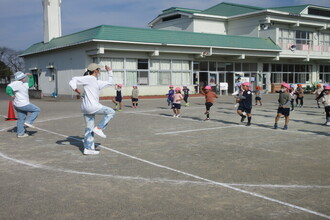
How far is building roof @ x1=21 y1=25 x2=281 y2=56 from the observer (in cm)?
2792

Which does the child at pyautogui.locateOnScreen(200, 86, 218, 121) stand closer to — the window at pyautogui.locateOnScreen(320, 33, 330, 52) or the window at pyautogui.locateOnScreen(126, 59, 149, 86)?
the window at pyautogui.locateOnScreen(126, 59, 149, 86)

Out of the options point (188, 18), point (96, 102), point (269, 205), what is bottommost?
point (269, 205)

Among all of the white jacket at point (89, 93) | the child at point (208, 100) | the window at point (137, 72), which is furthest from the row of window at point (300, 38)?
the white jacket at point (89, 93)

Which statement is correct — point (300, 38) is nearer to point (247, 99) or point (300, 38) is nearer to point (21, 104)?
point (247, 99)

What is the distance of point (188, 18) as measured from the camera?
39.7 metres

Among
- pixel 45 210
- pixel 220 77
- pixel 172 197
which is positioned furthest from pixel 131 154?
pixel 220 77

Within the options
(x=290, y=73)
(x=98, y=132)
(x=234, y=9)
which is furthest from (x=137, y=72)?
(x=98, y=132)

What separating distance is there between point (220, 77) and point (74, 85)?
102ft

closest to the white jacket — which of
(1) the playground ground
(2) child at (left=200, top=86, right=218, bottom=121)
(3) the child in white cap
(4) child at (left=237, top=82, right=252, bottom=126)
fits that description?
(1) the playground ground

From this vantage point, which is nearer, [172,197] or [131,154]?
[172,197]

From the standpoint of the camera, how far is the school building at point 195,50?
2947 centimetres

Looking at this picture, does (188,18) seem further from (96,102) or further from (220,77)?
(96,102)

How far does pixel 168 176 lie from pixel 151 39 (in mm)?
24688

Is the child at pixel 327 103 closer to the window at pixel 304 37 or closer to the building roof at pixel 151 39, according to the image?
the building roof at pixel 151 39
